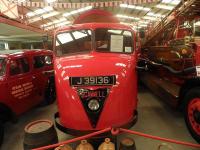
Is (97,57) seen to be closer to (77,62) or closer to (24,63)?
(77,62)

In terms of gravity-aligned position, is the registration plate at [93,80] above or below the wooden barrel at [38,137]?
above

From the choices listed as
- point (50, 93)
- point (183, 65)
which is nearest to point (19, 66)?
point (50, 93)

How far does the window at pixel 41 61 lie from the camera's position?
19.1 ft

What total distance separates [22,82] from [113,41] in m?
2.22

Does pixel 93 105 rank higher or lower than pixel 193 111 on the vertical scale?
higher

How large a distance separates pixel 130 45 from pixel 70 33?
3.90 ft

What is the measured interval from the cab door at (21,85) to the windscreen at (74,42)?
113 centimetres

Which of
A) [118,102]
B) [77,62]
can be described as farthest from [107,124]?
[77,62]

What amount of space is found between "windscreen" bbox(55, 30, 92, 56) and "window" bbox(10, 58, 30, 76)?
1.10 meters

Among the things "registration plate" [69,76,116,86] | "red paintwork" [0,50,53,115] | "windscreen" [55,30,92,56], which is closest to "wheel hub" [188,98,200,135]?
"registration plate" [69,76,116,86]

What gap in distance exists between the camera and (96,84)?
3.46 metres

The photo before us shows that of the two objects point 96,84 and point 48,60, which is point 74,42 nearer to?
point 96,84

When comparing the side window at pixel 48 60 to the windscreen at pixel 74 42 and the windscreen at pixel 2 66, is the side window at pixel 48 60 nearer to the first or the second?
the windscreen at pixel 2 66

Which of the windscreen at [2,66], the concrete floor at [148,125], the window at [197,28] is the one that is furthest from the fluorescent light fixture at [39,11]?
the window at [197,28]
